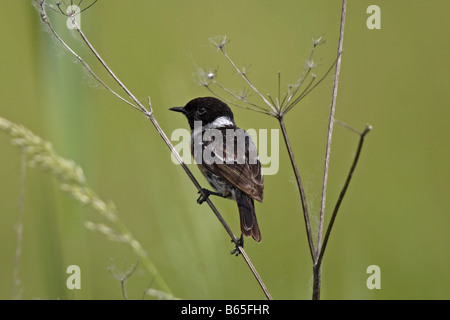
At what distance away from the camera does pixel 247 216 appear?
321 cm

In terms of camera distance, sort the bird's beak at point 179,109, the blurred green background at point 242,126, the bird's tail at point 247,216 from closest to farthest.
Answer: the blurred green background at point 242,126 → the bird's tail at point 247,216 → the bird's beak at point 179,109

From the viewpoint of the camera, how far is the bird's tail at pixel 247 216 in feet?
10.2

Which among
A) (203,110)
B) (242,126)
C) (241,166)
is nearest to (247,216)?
(241,166)

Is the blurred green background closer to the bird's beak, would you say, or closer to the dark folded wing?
the bird's beak

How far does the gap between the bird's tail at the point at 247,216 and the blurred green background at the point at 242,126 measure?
0.15 m

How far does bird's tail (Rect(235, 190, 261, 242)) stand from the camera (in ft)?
10.2

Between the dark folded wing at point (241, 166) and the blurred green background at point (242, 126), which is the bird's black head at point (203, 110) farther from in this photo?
the dark folded wing at point (241, 166)

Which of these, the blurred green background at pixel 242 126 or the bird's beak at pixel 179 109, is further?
the bird's beak at pixel 179 109

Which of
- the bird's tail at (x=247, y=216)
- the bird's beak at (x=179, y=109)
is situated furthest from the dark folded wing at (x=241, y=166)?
the bird's beak at (x=179, y=109)

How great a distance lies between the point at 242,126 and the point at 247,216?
73.1 inches

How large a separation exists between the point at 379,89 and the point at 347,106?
45 cm
